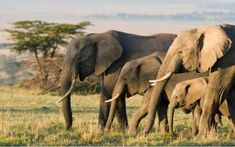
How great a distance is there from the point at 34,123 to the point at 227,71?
3.90 metres

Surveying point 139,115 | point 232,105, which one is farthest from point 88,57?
point 232,105

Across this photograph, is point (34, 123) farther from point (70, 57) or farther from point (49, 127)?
point (70, 57)

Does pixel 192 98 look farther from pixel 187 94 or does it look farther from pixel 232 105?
pixel 232 105

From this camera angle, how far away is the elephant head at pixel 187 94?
44.2 ft

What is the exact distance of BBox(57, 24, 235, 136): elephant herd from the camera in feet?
40.4

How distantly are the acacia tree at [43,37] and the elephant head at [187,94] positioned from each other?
28672 millimetres

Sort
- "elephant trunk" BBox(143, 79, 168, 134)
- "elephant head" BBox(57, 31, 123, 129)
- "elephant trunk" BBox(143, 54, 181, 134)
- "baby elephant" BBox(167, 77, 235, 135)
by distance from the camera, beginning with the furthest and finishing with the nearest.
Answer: "elephant head" BBox(57, 31, 123, 129), "baby elephant" BBox(167, 77, 235, 135), "elephant trunk" BBox(143, 79, 168, 134), "elephant trunk" BBox(143, 54, 181, 134)

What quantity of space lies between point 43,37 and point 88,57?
29416mm

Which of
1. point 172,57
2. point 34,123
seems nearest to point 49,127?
point 34,123

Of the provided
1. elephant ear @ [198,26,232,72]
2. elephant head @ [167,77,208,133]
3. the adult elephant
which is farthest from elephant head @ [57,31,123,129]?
elephant ear @ [198,26,232,72]

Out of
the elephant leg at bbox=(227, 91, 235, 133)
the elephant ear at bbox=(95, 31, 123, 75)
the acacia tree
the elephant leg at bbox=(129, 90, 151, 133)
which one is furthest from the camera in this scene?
the acacia tree

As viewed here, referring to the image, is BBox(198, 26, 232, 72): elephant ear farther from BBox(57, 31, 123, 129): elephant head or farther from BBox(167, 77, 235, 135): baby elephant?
BBox(57, 31, 123, 129): elephant head

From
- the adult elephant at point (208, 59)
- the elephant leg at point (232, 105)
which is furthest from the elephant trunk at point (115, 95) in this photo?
the elephant leg at point (232, 105)

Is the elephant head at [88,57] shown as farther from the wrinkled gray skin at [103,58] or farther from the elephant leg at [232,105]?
the elephant leg at [232,105]
